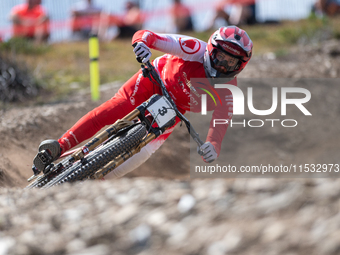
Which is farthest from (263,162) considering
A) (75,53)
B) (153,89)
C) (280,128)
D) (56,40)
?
(56,40)

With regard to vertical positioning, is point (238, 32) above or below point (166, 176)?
above

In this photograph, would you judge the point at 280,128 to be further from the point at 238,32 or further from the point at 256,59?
the point at 238,32

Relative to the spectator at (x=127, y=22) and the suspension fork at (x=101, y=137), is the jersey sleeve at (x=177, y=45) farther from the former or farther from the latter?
→ the spectator at (x=127, y=22)

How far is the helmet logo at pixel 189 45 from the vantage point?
4.60 m

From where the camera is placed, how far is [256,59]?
11.6m

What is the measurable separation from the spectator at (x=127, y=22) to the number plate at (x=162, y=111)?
10.3m

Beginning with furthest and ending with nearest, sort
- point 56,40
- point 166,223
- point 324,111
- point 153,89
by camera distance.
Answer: point 56,40, point 324,111, point 153,89, point 166,223

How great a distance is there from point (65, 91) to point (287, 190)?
7.53m

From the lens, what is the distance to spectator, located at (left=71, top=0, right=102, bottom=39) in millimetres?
13258

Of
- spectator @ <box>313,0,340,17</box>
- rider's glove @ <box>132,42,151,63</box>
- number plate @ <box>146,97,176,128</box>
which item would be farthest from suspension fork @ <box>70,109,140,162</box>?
spectator @ <box>313,0,340,17</box>

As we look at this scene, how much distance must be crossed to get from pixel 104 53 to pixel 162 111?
907cm

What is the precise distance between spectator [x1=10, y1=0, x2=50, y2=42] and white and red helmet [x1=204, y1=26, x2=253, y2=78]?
9.93 m

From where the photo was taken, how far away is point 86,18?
43.9 feet

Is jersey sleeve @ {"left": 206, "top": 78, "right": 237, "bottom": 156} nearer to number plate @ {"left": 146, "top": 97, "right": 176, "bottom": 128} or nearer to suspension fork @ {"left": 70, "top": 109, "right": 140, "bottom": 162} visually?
number plate @ {"left": 146, "top": 97, "right": 176, "bottom": 128}
